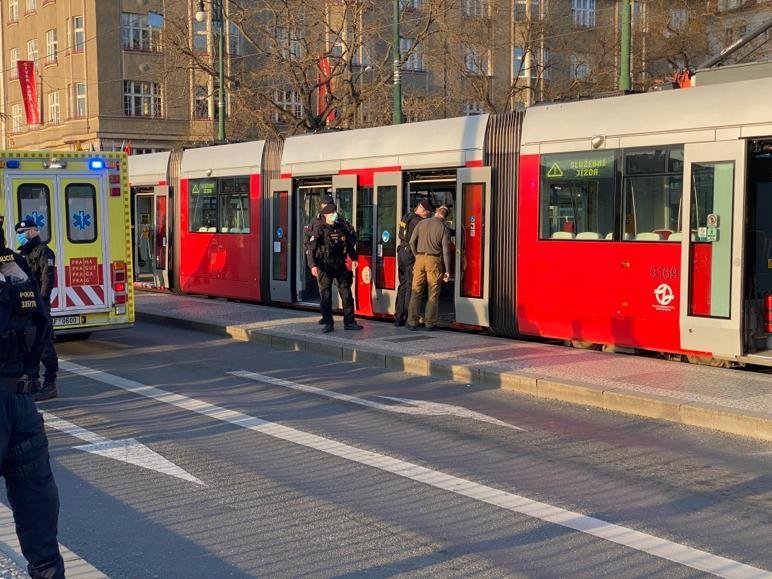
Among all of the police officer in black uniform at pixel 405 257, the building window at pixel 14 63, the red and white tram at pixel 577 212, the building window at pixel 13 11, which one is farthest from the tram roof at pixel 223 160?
the building window at pixel 13 11

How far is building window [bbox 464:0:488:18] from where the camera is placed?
3438cm

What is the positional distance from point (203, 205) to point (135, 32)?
30.4 meters

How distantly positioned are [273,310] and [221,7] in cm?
1308

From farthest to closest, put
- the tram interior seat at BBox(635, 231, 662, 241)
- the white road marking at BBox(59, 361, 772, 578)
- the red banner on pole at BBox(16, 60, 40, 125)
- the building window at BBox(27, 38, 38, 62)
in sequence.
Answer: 1. the building window at BBox(27, 38, 38, 62)
2. the red banner on pole at BBox(16, 60, 40, 125)
3. the tram interior seat at BBox(635, 231, 662, 241)
4. the white road marking at BBox(59, 361, 772, 578)

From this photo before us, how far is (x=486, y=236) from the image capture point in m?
13.7

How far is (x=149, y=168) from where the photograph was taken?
22.6 metres

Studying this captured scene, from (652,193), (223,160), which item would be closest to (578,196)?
(652,193)

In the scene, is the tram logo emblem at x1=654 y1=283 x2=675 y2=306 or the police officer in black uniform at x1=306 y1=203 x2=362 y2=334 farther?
the police officer in black uniform at x1=306 y1=203 x2=362 y2=334

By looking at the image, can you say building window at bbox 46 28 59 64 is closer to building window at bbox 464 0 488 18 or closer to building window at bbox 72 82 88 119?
building window at bbox 72 82 88 119

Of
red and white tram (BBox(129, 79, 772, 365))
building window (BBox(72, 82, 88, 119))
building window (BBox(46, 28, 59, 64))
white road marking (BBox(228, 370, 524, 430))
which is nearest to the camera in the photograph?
white road marking (BBox(228, 370, 524, 430))

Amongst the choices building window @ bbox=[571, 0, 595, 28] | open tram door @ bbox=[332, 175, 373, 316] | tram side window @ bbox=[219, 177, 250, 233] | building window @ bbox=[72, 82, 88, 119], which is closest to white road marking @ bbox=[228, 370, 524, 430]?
open tram door @ bbox=[332, 175, 373, 316]

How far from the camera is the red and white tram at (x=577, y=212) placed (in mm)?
10664

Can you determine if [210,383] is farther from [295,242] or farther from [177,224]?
[177,224]

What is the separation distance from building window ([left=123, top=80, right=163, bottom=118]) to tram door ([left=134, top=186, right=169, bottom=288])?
2631 centimetres
